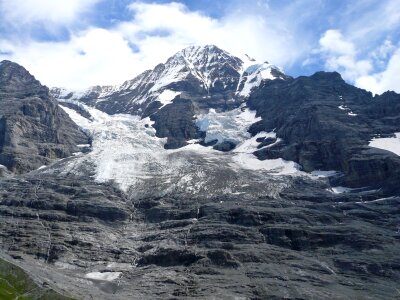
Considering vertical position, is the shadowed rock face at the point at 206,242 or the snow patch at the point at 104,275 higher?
the shadowed rock face at the point at 206,242

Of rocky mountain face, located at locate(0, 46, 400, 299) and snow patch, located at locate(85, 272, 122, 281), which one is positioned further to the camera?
snow patch, located at locate(85, 272, 122, 281)

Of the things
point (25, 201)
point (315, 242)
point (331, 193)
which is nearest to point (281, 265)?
point (315, 242)

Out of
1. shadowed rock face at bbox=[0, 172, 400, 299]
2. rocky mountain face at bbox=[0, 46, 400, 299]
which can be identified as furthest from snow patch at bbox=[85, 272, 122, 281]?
shadowed rock face at bbox=[0, 172, 400, 299]

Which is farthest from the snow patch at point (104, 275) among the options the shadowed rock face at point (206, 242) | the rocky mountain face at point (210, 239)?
the shadowed rock face at point (206, 242)

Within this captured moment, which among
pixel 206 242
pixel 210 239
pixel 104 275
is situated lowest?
pixel 104 275

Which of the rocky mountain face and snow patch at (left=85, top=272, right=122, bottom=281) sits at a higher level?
the rocky mountain face

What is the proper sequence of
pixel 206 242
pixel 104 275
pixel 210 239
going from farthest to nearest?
pixel 210 239
pixel 206 242
pixel 104 275

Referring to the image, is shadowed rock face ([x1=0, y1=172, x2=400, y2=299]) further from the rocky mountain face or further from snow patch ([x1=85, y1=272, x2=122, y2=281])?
snow patch ([x1=85, y1=272, x2=122, y2=281])

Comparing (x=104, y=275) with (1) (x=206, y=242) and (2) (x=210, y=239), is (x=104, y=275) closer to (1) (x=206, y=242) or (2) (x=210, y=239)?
(1) (x=206, y=242)

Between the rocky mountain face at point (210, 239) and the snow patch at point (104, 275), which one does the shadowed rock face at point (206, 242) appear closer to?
the rocky mountain face at point (210, 239)

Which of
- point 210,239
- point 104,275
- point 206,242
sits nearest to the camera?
point 104,275

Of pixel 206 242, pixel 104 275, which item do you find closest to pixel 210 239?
pixel 206 242

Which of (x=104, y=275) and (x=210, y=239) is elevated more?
(x=210, y=239)

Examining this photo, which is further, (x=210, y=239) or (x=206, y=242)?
(x=210, y=239)
